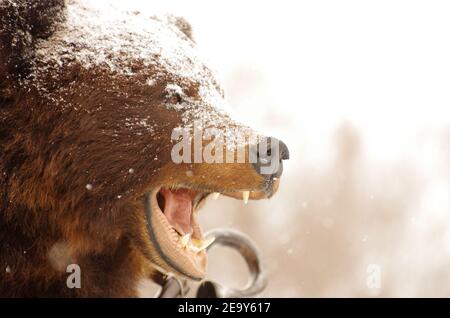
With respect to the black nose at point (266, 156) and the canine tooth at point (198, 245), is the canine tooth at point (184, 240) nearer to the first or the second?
the canine tooth at point (198, 245)

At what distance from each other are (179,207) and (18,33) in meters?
1.01

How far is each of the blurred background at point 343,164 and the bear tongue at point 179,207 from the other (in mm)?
4821

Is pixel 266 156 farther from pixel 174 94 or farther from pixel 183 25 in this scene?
pixel 183 25

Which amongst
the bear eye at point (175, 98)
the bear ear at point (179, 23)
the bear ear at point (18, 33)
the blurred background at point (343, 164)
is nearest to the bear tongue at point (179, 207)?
the bear eye at point (175, 98)

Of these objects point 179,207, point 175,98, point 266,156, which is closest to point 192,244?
point 179,207

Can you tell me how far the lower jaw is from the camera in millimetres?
2434

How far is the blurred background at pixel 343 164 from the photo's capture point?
8.76 meters

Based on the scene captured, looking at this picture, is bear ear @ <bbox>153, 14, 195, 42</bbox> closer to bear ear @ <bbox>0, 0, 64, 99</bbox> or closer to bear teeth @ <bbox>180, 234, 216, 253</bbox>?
bear ear @ <bbox>0, 0, 64, 99</bbox>

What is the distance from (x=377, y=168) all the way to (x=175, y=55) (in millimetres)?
7347

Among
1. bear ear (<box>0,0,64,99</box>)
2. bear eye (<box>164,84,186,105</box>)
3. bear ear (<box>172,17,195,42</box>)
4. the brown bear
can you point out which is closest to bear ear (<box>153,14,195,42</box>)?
bear ear (<box>172,17,195,42</box>)

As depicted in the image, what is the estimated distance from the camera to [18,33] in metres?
2.33

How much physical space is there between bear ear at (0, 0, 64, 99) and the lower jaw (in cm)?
74

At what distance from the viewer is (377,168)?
9.43m
